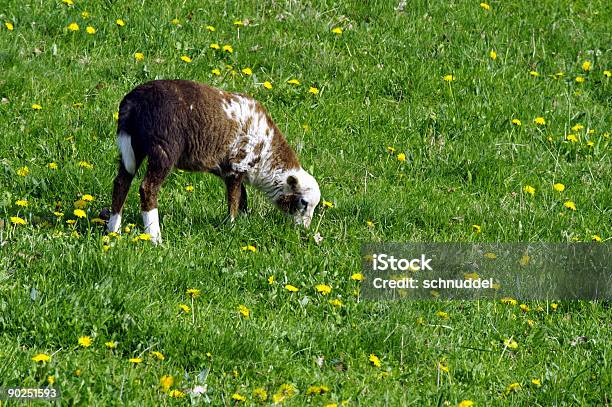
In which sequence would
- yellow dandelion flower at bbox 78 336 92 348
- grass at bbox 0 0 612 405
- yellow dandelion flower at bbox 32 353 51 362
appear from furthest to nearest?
grass at bbox 0 0 612 405 → yellow dandelion flower at bbox 78 336 92 348 → yellow dandelion flower at bbox 32 353 51 362

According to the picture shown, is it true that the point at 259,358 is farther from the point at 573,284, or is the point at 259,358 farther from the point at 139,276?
the point at 573,284

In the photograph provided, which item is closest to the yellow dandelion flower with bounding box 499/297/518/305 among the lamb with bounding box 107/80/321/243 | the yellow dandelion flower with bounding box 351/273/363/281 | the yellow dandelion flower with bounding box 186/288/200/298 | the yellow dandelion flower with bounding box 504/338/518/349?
the yellow dandelion flower with bounding box 504/338/518/349

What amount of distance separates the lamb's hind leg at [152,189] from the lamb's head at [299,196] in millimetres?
1136

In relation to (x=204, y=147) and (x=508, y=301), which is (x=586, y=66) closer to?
(x=508, y=301)

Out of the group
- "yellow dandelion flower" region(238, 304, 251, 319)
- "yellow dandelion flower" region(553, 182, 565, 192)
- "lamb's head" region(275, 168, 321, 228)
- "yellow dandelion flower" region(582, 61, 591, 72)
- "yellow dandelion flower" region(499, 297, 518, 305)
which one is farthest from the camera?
"yellow dandelion flower" region(582, 61, 591, 72)

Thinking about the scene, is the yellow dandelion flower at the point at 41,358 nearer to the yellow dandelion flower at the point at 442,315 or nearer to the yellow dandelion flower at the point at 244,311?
the yellow dandelion flower at the point at 244,311

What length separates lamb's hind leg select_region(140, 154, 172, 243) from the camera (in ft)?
21.5

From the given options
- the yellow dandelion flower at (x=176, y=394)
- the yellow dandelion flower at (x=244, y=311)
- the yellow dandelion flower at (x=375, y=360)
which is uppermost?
the yellow dandelion flower at (x=176, y=394)

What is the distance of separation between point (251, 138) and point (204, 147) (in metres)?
0.47

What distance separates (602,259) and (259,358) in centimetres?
297

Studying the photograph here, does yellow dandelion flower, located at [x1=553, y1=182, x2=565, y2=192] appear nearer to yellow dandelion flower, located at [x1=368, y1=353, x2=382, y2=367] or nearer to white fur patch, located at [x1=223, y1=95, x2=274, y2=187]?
white fur patch, located at [x1=223, y1=95, x2=274, y2=187]

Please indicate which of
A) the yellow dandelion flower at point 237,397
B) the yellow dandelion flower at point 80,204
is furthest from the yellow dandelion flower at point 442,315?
the yellow dandelion flower at point 80,204

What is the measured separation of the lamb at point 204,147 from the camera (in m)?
6.55

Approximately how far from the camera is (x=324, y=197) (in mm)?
7648
